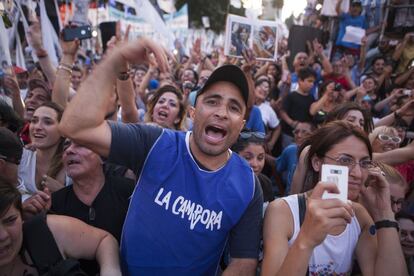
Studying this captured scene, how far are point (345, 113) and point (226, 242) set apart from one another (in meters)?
2.51

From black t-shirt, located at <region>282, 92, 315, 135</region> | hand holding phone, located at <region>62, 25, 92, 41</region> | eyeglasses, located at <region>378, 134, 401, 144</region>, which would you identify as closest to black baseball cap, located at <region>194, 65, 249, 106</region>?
eyeglasses, located at <region>378, 134, 401, 144</region>

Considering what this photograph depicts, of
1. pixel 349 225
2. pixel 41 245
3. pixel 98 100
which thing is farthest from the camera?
pixel 349 225

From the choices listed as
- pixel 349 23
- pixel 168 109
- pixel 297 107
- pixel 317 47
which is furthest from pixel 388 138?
pixel 349 23

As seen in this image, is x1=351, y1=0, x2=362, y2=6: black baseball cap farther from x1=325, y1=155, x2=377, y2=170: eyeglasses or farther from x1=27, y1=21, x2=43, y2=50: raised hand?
x1=325, y1=155, x2=377, y2=170: eyeglasses

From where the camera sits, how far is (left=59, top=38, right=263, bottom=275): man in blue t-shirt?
1813 mm

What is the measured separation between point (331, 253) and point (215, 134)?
0.83m

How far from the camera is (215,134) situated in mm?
2045

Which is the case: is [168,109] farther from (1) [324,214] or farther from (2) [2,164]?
(1) [324,214]

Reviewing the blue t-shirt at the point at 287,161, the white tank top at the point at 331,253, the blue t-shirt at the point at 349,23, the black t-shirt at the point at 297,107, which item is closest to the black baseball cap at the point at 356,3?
the blue t-shirt at the point at 349,23

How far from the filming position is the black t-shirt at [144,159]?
1.82 metres

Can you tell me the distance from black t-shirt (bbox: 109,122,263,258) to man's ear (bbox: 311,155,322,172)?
1.36 ft

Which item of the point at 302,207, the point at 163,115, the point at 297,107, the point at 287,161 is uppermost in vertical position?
the point at 302,207

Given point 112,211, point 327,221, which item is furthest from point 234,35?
point 327,221

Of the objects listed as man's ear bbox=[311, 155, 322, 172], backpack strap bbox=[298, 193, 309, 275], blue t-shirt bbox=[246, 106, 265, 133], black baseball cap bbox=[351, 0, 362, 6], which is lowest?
blue t-shirt bbox=[246, 106, 265, 133]
